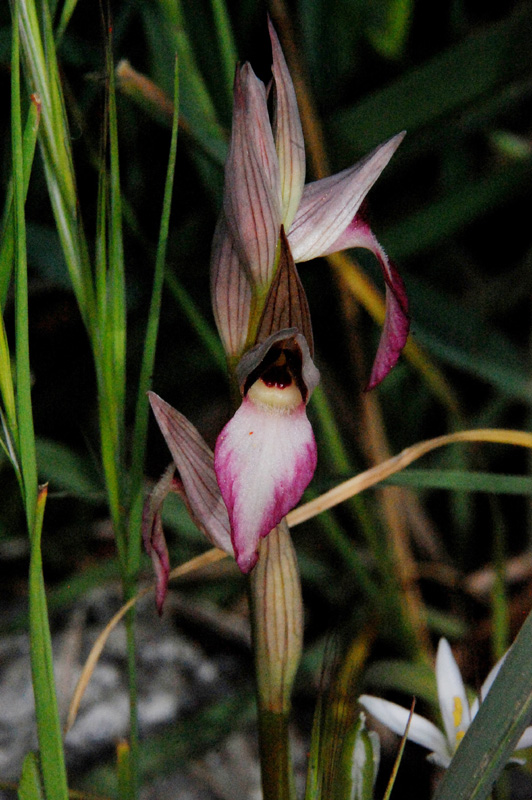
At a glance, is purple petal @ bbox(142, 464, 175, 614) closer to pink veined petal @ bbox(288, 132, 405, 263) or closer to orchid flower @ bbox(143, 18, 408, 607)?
orchid flower @ bbox(143, 18, 408, 607)

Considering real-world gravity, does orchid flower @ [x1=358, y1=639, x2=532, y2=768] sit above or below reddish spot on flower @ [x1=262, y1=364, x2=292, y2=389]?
below

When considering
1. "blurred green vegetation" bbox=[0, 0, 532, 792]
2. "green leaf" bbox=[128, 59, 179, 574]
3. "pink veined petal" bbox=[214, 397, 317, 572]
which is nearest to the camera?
"pink veined petal" bbox=[214, 397, 317, 572]

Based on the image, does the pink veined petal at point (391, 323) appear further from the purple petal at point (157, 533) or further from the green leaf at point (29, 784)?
the green leaf at point (29, 784)

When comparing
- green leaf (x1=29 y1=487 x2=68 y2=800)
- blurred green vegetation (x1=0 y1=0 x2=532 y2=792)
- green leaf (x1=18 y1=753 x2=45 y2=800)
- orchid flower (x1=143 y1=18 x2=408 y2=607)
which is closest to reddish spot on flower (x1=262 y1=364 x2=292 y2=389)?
orchid flower (x1=143 y1=18 x2=408 y2=607)

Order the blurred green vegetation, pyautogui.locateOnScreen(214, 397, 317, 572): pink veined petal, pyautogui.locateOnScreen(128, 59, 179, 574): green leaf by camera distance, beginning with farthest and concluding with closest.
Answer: the blurred green vegetation
pyautogui.locateOnScreen(128, 59, 179, 574): green leaf
pyautogui.locateOnScreen(214, 397, 317, 572): pink veined petal

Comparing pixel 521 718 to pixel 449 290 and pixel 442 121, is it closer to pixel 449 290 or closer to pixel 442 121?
pixel 442 121

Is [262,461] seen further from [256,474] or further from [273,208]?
[273,208]

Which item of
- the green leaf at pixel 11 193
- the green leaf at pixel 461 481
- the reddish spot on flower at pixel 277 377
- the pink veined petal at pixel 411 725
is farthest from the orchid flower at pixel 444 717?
the green leaf at pixel 11 193

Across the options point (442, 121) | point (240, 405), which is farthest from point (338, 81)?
point (240, 405)
